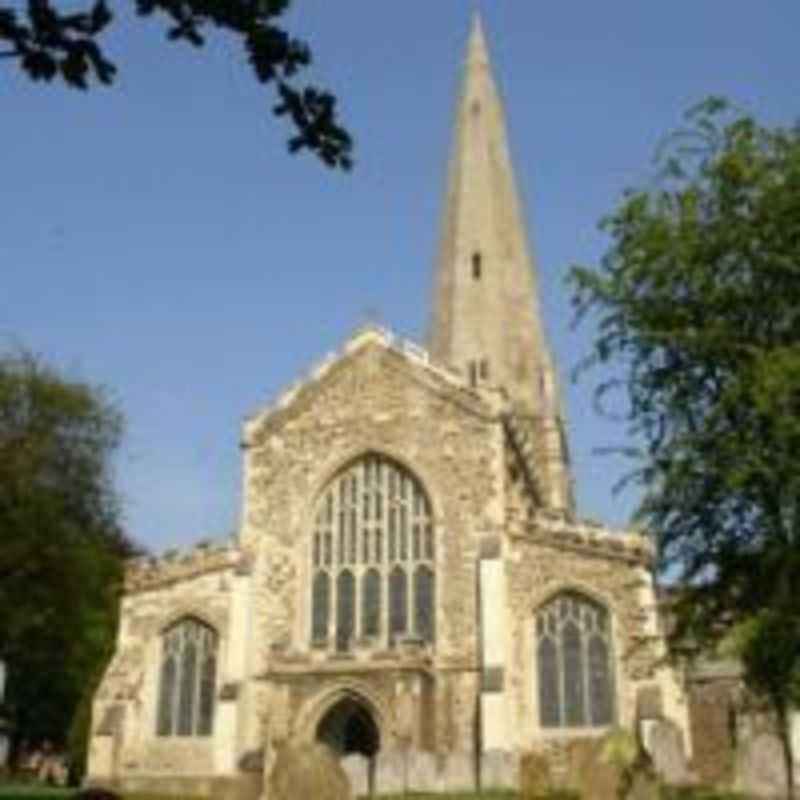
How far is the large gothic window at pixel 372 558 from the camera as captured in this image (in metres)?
30.3

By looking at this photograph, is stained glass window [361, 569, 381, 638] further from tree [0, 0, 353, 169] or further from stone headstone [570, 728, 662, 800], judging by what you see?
tree [0, 0, 353, 169]

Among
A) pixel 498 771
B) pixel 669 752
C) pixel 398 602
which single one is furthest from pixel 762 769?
pixel 398 602

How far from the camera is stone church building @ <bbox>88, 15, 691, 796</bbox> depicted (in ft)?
92.3

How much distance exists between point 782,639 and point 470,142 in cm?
3824

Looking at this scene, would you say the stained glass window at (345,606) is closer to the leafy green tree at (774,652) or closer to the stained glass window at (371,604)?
the stained glass window at (371,604)

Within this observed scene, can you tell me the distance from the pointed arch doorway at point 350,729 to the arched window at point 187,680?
10.2 feet

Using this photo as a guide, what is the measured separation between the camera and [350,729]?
30.3m

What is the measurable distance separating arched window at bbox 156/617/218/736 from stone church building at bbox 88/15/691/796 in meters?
0.05

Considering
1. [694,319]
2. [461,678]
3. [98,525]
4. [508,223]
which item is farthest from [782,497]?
[508,223]

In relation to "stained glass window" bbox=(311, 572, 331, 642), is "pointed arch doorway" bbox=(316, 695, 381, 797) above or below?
below

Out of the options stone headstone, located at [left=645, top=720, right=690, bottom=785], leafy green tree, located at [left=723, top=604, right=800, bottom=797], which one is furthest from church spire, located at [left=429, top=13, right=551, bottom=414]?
leafy green tree, located at [left=723, top=604, right=800, bottom=797]

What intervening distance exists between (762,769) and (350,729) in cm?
1184

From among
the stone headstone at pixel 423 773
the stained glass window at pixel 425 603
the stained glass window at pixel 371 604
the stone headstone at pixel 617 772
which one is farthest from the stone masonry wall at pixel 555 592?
the stone headstone at pixel 617 772

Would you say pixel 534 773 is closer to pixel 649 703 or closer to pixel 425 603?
pixel 649 703
